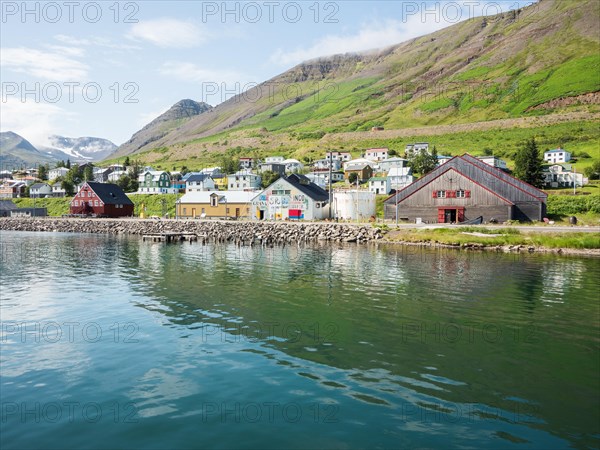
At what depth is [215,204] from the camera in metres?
94.8

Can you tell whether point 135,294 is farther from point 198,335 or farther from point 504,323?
point 504,323

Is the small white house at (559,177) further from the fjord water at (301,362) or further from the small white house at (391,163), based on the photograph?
the fjord water at (301,362)

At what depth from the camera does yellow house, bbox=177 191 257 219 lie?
92.2m

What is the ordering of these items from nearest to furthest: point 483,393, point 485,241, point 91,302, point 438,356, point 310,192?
point 483,393
point 438,356
point 91,302
point 485,241
point 310,192

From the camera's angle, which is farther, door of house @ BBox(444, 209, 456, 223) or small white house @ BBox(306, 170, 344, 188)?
small white house @ BBox(306, 170, 344, 188)

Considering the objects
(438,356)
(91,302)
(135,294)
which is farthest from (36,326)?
(438,356)

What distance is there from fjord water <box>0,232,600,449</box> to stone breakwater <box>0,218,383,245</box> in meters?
28.3

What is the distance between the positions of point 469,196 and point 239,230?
34.6 meters

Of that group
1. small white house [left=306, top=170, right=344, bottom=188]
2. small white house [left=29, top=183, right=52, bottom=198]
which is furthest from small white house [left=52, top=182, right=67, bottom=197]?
small white house [left=306, top=170, right=344, bottom=188]

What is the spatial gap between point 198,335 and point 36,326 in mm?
7795

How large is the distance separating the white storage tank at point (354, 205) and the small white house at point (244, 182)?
174ft

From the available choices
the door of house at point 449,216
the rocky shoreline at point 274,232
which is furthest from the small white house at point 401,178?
the rocky shoreline at point 274,232

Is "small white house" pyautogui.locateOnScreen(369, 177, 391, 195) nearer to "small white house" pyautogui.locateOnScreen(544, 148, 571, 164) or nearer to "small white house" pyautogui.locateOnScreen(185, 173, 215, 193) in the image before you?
"small white house" pyautogui.locateOnScreen(544, 148, 571, 164)

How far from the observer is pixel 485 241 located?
4969 cm
